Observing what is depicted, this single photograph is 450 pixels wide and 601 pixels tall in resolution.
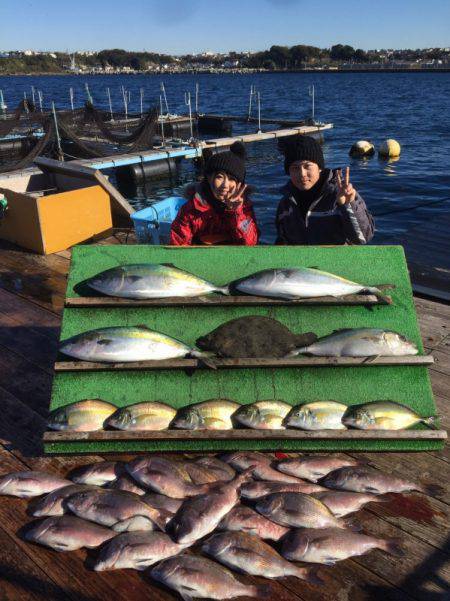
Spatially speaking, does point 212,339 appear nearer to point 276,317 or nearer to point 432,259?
point 276,317

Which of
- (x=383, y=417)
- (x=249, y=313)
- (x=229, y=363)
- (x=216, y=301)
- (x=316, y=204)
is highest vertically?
(x=316, y=204)

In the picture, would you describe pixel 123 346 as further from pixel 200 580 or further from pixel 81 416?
pixel 200 580

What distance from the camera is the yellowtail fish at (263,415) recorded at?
12.6ft

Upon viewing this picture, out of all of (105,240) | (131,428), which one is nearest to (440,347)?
(131,428)

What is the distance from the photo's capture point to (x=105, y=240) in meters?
9.76

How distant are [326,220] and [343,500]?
9.15ft

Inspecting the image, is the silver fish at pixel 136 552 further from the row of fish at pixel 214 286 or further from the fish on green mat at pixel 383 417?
the row of fish at pixel 214 286

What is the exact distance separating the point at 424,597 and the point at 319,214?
135 inches

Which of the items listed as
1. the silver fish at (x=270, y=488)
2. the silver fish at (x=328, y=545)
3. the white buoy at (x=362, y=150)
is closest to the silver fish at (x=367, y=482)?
the silver fish at (x=270, y=488)

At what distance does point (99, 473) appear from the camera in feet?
11.9

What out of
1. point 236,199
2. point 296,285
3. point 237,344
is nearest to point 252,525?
point 237,344

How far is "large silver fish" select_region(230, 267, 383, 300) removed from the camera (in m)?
4.30

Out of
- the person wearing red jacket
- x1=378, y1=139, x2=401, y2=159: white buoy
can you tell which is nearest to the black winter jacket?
the person wearing red jacket

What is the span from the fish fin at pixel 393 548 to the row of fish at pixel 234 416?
90 cm
